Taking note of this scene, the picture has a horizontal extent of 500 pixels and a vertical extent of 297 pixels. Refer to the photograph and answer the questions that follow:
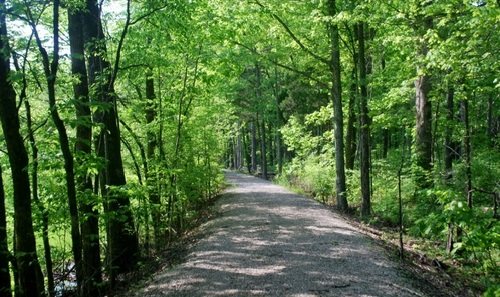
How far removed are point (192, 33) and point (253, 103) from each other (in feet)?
57.3

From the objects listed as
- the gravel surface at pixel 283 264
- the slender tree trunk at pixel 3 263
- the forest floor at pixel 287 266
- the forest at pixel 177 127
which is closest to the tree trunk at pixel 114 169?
the forest at pixel 177 127

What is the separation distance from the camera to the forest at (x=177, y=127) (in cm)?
548

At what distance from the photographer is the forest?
5.48 m

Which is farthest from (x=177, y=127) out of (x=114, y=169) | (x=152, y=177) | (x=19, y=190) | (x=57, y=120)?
(x=57, y=120)

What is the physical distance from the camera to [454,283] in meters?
5.99

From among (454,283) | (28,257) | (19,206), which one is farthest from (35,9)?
(454,283)

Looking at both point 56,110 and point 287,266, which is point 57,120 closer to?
point 56,110

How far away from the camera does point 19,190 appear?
5.66 m

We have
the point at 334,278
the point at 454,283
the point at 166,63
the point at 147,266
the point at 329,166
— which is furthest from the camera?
the point at 329,166

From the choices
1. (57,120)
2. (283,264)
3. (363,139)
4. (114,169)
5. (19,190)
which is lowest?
(283,264)

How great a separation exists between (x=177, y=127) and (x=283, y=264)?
21.0ft

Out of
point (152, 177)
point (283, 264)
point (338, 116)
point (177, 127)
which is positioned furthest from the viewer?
point (338, 116)

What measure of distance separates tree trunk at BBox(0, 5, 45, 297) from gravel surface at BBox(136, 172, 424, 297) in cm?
185

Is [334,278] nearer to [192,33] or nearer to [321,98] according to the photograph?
[192,33]
